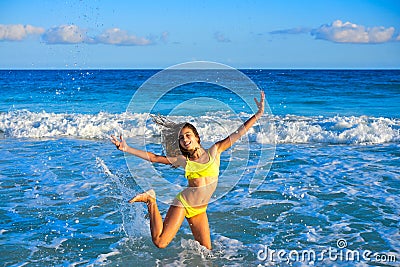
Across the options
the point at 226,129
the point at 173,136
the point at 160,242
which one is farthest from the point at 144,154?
the point at 226,129

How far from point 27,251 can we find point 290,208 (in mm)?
3815

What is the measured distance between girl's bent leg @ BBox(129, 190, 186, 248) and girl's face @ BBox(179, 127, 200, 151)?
640mm

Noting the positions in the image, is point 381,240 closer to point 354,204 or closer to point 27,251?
point 354,204

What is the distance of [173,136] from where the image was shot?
5.09m

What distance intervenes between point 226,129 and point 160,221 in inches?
421

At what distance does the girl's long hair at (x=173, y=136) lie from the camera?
5.02m

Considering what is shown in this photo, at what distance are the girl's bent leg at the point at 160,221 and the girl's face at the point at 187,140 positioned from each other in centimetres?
64

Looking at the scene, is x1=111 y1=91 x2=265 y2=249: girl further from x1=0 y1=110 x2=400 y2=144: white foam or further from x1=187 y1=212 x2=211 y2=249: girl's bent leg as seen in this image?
x1=0 y1=110 x2=400 y2=144: white foam

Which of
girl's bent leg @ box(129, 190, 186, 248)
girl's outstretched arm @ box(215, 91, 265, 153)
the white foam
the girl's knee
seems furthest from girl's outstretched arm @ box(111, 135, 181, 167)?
the white foam

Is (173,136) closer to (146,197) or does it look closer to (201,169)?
(201,169)

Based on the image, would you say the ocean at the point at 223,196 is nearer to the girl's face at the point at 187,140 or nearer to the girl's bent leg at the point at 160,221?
the girl's bent leg at the point at 160,221

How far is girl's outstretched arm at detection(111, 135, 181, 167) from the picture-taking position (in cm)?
458

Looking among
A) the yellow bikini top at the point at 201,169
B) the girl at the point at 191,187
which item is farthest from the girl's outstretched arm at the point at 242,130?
the yellow bikini top at the point at 201,169

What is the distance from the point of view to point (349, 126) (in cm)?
1499
